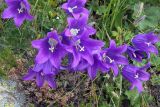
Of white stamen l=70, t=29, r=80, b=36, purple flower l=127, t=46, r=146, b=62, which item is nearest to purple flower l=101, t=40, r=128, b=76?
purple flower l=127, t=46, r=146, b=62

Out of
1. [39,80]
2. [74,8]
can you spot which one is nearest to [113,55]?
[74,8]

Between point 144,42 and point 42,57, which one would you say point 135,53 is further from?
point 42,57

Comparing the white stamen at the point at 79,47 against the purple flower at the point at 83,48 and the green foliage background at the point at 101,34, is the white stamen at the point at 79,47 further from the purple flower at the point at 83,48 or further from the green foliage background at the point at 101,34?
the green foliage background at the point at 101,34

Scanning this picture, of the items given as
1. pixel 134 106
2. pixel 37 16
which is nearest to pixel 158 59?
pixel 134 106

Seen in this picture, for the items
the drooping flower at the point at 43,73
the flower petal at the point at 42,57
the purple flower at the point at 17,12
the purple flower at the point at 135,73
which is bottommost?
the purple flower at the point at 135,73

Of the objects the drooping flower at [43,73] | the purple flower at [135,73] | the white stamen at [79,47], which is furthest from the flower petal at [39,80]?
the purple flower at [135,73]

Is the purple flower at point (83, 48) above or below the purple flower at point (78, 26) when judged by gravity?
below
